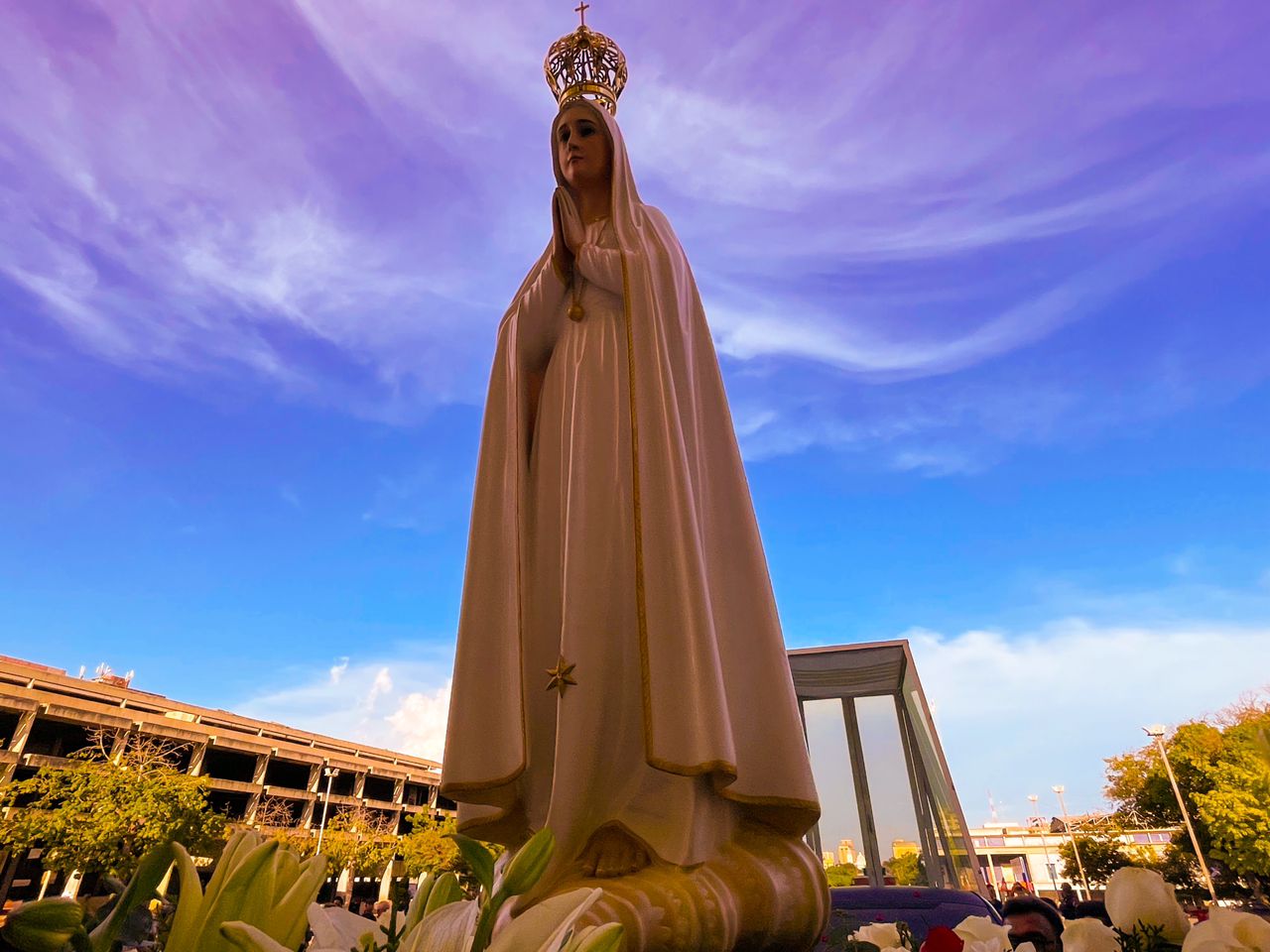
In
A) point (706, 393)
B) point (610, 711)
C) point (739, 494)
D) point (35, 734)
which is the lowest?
point (610, 711)

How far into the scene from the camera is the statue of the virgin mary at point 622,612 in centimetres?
223

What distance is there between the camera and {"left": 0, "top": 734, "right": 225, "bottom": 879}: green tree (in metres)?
19.1

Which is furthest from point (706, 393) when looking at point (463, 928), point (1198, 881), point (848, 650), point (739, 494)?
point (1198, 881)

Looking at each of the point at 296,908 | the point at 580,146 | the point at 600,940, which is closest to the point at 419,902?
the point at 296,908

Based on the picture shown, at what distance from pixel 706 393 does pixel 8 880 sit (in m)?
34.9

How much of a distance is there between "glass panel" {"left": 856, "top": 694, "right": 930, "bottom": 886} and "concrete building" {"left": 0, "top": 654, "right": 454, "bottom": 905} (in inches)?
611

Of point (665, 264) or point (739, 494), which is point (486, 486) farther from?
point (665, 264)

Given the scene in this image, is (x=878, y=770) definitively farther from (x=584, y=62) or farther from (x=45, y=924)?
(x=45, y=924)

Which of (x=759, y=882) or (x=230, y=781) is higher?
(x=230, y=781)

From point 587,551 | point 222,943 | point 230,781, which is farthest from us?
point 230,781

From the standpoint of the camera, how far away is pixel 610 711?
255 centimetres

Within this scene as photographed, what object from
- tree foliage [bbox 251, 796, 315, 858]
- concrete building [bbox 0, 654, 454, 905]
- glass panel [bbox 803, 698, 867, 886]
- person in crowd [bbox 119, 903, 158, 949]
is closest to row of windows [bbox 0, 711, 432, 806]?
concrete building [bbox 0, 654, 454, 905]

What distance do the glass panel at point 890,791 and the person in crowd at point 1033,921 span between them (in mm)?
7662

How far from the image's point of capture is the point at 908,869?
8.55 meters
